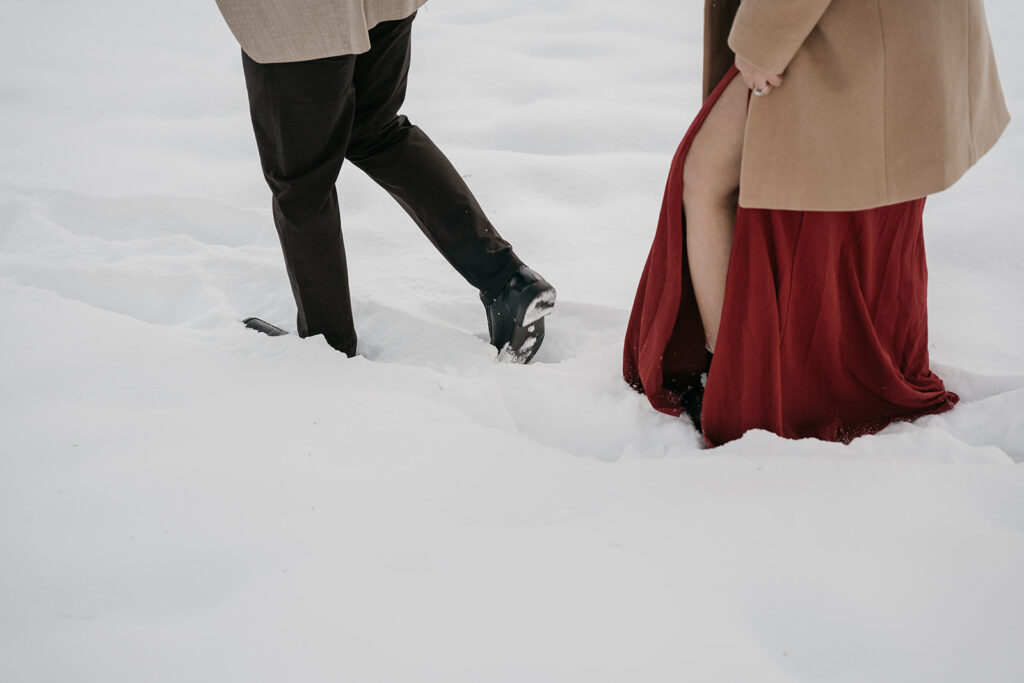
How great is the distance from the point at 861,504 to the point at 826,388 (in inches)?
11.7

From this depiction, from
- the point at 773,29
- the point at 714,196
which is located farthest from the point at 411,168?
the point at 773,29

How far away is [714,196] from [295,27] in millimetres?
649

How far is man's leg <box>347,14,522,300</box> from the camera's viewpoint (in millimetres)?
1258

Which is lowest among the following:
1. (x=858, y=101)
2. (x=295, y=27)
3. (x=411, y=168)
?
(x=411, y=168)

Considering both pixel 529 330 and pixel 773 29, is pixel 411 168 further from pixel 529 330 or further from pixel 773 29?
Result: pixel 773 29

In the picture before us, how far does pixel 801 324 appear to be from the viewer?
43.9 inches

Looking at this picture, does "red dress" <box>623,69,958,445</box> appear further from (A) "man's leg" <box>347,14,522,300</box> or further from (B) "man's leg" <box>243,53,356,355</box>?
(B) "man's leg" <box>243,53,356,355</box>

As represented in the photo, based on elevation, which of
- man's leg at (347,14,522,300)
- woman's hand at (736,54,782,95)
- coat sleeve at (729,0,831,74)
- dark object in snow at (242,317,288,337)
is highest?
coat sleeve at (729,0,831,74)

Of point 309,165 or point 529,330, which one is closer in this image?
point 309,165

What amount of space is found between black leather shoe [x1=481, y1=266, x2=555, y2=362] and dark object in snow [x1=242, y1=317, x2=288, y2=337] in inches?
16.7

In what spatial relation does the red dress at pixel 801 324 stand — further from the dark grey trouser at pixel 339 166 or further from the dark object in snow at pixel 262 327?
the dark object in snow at pixel 262 327

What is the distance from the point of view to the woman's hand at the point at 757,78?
2.96ft

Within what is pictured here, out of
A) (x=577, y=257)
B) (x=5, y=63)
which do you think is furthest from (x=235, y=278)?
(x=5, y=63)

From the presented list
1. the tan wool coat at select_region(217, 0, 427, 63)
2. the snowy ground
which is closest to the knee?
the tan wool coat at select_region(217, 0, 427, 63)
